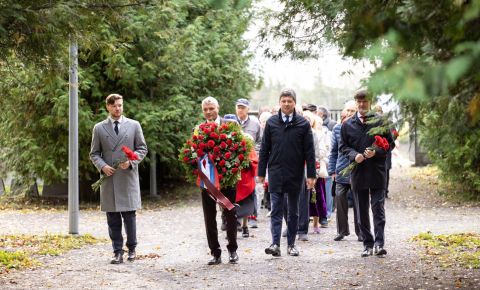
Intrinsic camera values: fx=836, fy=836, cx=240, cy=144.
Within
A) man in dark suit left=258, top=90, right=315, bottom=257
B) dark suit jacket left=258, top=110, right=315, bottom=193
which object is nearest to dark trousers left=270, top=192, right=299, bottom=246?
man in dark suit left=258, top=90, right=315, bottom=257

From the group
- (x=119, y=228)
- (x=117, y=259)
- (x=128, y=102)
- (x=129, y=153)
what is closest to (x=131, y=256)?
(x=117, y=259)

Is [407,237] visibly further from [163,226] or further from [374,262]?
[163,226]

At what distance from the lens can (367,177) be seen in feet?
32.2

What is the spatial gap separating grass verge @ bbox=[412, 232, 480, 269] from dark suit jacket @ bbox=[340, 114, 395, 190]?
3.68 feet

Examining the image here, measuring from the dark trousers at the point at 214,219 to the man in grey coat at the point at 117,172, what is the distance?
98 centimetres

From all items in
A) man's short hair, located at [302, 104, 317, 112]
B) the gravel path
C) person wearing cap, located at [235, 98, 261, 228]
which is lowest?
the gravel path

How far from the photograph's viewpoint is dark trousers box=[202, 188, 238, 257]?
949cm

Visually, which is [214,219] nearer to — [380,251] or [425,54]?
[380,251]

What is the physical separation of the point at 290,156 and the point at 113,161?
2102 mm

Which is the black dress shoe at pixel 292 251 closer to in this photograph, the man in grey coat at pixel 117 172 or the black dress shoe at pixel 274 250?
the black dress shoe at pixel 274 250

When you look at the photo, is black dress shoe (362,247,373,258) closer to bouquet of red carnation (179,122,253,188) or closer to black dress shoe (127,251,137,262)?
bouquet of red carnation (179,122,253,188)

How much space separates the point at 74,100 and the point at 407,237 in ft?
17.3

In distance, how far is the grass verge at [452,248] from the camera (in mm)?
9424

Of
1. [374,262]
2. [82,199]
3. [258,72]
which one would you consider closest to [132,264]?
[374,262]
